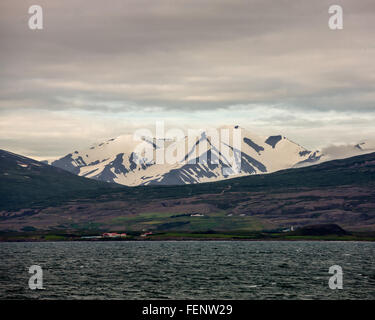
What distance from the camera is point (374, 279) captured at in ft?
365

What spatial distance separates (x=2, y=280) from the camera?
362 feet

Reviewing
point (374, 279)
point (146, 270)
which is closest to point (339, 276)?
point (374, 279)

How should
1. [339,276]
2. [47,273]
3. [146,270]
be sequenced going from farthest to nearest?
1. [146,270]
2. [47,273]
3. [339,276]

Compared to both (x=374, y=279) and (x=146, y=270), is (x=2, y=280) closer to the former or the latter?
(x=146, y=270)
